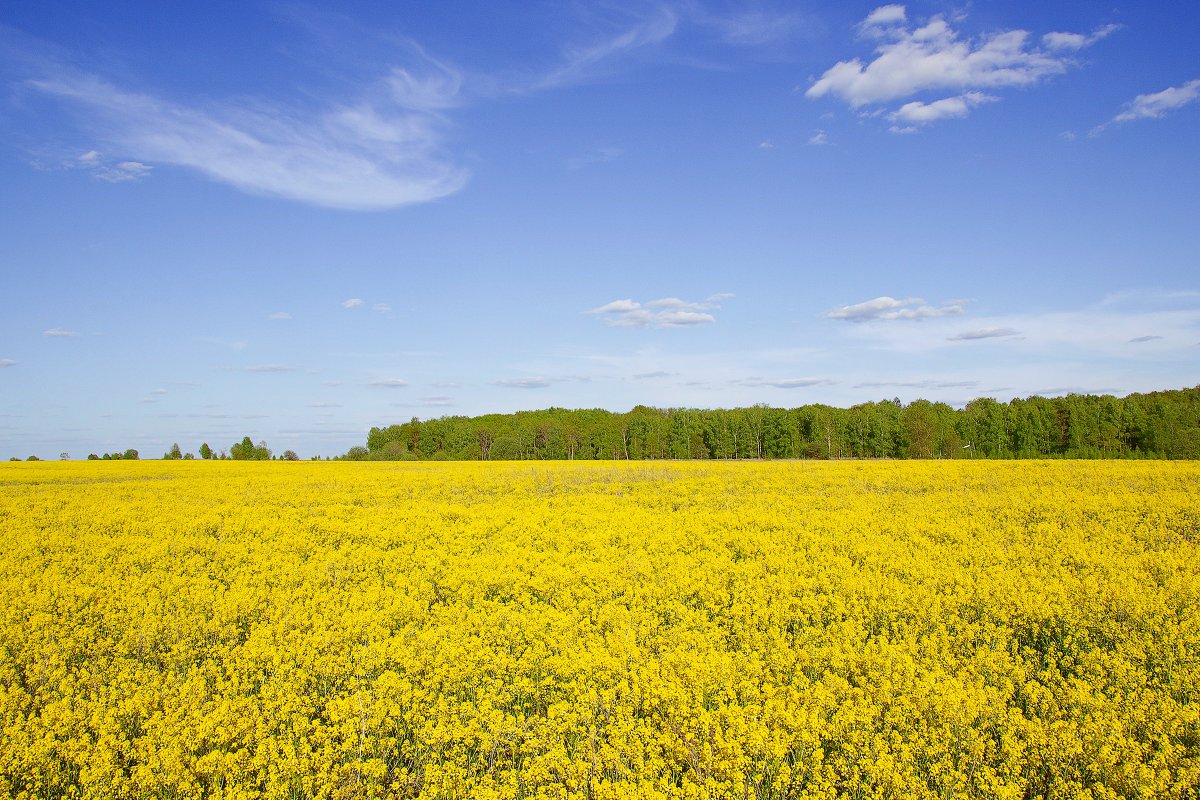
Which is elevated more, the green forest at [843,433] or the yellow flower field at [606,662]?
the green forest at [843,433]

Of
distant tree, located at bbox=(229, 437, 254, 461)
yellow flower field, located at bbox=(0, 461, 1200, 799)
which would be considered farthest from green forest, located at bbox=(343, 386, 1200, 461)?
yellow flower field, located at bbox=(0, 461, 1200, 799)

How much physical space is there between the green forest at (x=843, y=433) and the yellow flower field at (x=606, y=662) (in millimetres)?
68369

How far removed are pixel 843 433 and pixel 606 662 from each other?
8967cm

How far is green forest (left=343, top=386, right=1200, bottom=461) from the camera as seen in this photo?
252 feet

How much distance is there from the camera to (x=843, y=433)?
8944 cm

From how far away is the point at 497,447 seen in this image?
97.1 metres

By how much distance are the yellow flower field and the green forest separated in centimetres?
6837

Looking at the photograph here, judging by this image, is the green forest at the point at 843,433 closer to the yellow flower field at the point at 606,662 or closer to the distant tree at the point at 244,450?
the distant tree at the point at 244,450

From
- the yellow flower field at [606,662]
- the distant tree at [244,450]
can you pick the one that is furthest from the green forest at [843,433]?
the yellow flower field at [606,662]

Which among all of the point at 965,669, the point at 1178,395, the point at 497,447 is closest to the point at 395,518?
the point at 965,669

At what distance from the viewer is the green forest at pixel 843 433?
76.9 meters

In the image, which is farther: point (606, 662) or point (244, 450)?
point (244, 450)

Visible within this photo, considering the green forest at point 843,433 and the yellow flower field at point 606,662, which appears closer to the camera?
the yellow flower field at point 606,662

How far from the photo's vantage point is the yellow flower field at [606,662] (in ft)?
16.9
